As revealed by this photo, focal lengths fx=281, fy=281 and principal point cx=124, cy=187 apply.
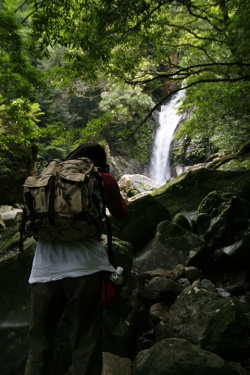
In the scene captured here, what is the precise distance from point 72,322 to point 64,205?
816 mm

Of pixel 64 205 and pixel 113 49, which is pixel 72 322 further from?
pixel 113 49

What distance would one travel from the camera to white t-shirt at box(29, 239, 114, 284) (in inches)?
74.8

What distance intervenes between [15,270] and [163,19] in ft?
17.7

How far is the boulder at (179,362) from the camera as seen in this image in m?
2.29

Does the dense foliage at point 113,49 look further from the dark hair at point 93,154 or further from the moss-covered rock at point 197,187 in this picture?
the dark hair at point 93,154

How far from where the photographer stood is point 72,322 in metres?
1.92

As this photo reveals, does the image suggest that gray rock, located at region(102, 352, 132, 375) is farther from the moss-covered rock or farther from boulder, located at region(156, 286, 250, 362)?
the moss-covered rock

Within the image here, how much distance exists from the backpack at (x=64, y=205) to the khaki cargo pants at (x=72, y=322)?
1.07 feet

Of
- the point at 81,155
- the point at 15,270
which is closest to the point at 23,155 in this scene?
the point at 15,270

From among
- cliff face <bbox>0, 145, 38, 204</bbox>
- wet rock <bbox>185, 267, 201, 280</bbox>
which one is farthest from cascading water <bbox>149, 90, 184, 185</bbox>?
wet rock <bbox>185, 267, 201, 280</bbox>

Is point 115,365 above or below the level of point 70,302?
below

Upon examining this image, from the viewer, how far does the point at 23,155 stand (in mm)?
11562

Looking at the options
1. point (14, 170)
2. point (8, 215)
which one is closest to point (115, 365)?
point (8, 215)

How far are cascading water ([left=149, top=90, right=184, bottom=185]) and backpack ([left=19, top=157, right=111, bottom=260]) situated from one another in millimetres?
22450
